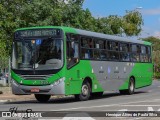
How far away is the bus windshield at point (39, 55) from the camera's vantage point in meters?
19.9

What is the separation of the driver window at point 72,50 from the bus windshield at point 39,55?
480 millimetres

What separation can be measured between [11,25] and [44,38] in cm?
1328

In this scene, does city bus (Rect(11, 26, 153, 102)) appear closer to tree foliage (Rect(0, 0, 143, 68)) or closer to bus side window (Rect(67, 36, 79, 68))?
bus side window (Rect(67, 36, 79, 68))

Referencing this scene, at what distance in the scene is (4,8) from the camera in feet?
114

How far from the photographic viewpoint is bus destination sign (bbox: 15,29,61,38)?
20125mm

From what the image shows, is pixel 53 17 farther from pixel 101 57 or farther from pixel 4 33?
pixel 101 57

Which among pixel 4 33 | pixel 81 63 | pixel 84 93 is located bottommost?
pixel 84 93

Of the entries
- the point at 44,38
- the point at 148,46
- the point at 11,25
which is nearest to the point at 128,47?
the point at 148,46

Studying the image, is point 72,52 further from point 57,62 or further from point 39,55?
point 39,55

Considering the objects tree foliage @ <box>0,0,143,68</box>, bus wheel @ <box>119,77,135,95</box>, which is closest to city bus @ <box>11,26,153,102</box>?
bus wheel @ <box>119,77,135,95</box>

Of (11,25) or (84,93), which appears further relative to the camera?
(11,25)

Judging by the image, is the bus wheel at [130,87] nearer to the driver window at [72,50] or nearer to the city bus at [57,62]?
the city bus at [57,62]

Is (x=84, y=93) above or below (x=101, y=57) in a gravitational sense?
below

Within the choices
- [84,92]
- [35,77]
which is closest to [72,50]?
[35,77]
